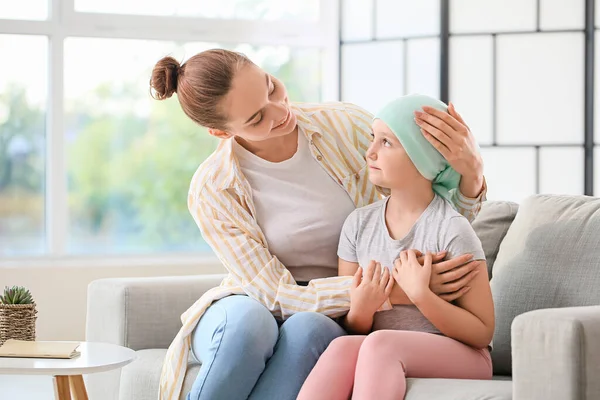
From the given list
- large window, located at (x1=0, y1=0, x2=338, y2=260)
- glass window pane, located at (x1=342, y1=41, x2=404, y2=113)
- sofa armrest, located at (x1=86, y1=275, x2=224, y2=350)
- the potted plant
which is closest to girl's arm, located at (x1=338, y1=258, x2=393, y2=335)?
sofa armrest, located at (x1=86, y1=275, x2=224, y2=350)

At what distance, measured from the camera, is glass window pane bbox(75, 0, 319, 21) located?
4.53 m

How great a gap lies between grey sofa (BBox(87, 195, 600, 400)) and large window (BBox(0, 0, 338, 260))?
1.97 metres

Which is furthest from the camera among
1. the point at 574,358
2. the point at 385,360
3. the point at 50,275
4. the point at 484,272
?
the point at 50,275

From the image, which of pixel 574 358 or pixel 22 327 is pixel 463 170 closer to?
pixel 574 358

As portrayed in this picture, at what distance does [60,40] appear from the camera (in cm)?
444

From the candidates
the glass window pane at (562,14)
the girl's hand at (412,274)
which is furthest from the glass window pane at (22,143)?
the girl's hand at (412,274)

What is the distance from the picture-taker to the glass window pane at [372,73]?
4586 mm

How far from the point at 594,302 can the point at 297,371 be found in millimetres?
703

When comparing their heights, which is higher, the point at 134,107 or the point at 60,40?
the point at 60,40

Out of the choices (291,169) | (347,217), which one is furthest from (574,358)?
(291,169)

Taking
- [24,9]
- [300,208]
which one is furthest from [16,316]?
[24,9]

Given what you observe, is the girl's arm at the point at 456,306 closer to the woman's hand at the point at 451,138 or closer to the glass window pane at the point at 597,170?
the woman's hand at the point at 451,138

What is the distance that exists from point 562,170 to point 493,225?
2.15 meters

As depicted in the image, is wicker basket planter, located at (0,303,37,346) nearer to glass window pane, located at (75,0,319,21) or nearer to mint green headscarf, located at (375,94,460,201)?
mint green headscarf, located at (375,94,460,201)
